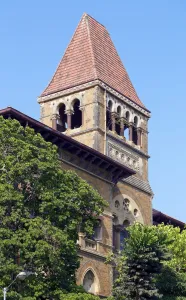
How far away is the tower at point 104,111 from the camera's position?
1726 inches

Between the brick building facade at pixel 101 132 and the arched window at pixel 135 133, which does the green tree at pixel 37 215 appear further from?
the arched window at pixel 135 133

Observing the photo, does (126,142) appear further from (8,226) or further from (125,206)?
(8,226)

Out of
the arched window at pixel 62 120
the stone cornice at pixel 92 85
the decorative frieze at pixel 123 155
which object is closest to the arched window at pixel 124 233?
the decorative frieze at pixel 123 155

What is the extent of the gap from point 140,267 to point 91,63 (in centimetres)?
1815

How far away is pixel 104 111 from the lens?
4491 centimetres

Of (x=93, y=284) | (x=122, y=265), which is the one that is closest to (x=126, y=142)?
(x=93, y=284)

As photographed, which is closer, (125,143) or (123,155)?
(123,155)

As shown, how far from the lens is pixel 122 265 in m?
33.0

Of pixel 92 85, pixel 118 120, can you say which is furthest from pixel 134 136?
pixel 92 85

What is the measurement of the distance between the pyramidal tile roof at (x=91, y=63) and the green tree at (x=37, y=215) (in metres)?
16.0

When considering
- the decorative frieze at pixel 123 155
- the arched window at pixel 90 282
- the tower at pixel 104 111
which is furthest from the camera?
the decorative frieze at pixel 123 155

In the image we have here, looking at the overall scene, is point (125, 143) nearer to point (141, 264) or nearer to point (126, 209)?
point (126, 209)

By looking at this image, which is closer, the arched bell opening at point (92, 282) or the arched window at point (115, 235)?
the arched bell opening at point (92, 282)

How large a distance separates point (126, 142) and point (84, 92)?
4064 mm
